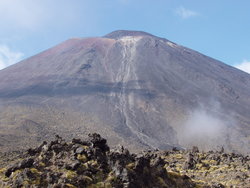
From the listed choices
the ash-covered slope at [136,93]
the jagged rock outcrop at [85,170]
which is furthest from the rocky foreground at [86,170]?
the ash-covered slope at [136,93]

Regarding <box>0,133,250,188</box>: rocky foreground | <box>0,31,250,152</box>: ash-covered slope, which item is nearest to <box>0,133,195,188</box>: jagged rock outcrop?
<box>0,133,250,188</box>: rocky foreground

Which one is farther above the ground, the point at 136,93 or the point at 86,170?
the point at 136,93

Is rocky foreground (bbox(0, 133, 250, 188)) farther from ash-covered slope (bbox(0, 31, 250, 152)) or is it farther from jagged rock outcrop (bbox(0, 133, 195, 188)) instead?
ash-covered slope (bbox(0, 31, 250, 152))

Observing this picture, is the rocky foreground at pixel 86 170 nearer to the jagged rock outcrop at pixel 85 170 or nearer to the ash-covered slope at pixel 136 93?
the jagged rock outcrop at pixel 85 170

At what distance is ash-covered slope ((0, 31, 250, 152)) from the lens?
87688mm

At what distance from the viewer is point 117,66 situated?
14838cm

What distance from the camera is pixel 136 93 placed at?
119m

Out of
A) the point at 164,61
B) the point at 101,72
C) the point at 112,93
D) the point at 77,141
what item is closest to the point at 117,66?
the point at 101,72

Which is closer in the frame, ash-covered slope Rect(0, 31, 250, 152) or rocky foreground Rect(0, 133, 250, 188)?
rocky foreground Rect(0, 133, 250, 188)

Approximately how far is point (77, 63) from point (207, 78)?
53471 mm

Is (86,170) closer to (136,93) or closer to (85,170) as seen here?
(85,170)

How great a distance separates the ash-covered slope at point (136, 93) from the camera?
8769 cm

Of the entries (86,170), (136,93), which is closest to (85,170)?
(86,170)

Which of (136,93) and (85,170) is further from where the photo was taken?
(136,93)
